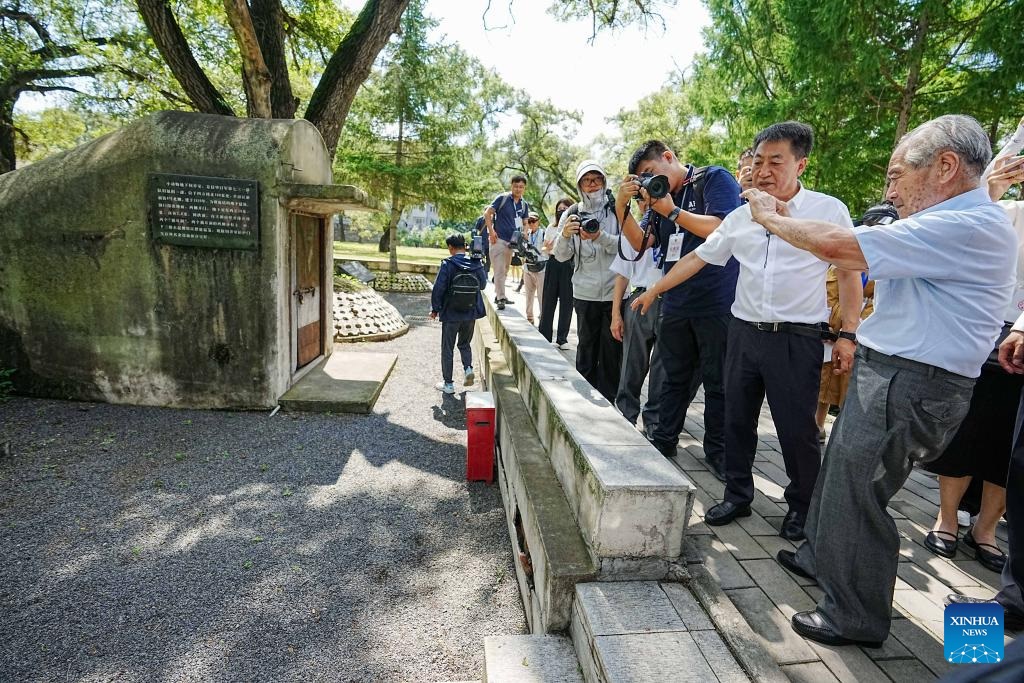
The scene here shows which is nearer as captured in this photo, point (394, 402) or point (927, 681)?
point (927, 681)

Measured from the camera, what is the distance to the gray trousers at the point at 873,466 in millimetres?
1806

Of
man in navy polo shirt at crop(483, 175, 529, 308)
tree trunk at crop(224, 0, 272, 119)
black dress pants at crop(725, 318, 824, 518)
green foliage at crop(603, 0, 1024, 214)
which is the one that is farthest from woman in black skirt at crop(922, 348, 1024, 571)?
green foliage at crop(603, 0, 1024, 214)

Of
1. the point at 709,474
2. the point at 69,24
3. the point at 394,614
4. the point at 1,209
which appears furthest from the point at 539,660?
the point at 69,24

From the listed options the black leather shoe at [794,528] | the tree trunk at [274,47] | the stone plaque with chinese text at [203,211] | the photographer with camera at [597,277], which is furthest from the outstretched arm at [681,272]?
the tree trunk at [274,47]

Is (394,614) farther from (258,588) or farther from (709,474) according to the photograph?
(709,474)

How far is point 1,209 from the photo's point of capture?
590cm

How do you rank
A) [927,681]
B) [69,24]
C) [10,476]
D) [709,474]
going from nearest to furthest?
[927,681] < [709,474] < [10,476] < [69,24]

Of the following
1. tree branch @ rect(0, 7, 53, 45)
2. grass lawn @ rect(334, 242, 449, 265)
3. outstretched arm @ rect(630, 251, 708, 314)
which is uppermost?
tree branch @ rect(0, 7, 53, 45)

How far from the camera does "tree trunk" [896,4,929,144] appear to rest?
9.15 meters

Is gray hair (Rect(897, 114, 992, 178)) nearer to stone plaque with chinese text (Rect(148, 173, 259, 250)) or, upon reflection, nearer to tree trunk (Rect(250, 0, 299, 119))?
stone plaque with chinese text (Rect(148, 173, 259, 250))

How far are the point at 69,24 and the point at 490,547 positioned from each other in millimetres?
15836

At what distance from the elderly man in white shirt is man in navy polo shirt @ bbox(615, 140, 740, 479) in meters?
0.49

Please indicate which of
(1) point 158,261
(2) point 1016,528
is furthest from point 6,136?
(2) point 1016,528

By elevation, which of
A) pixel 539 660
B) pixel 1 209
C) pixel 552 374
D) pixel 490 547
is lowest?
pixel 490 547
